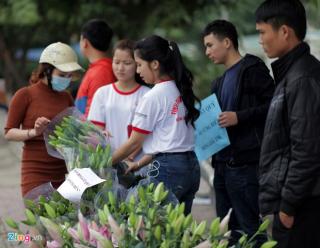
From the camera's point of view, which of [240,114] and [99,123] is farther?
[99,123]

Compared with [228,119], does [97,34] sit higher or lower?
higher

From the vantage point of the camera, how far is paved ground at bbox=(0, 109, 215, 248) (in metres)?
6.72

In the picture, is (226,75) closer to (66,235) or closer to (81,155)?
(81,155)

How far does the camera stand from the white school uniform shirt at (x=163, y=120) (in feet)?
13.4

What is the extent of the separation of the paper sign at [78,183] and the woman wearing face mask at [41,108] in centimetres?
133

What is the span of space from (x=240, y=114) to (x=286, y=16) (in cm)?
113

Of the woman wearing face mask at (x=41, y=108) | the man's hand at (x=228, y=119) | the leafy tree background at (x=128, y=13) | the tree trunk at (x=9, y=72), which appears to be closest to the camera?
the man's hand at (x=228, y=119)

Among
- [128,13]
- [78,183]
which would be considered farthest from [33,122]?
[128,13]

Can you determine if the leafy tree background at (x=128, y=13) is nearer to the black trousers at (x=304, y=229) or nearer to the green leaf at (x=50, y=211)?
the black trousers at (x=304, y=229)

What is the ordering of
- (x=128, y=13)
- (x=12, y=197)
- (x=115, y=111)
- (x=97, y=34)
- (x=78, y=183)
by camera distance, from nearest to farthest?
1. (x=78, y=183)
2. (x=115, y=111)
3. (x=97, y=34)
4. (x=12, y=197)
5. (x=128, y=13)

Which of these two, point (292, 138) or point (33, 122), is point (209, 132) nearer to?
point (33, 122)

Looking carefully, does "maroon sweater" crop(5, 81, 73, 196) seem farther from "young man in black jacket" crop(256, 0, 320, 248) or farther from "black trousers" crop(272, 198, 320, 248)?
"black trousers" crop(272, 198, 320, 248)

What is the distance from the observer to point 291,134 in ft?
9.91

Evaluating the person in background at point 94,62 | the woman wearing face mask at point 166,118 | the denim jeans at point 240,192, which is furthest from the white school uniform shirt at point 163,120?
the person in background at point 94,62
